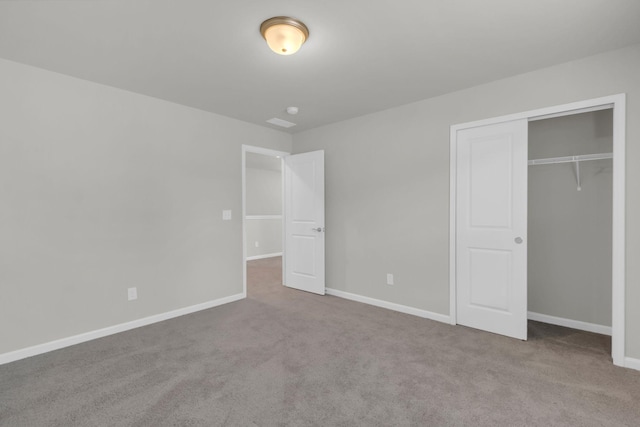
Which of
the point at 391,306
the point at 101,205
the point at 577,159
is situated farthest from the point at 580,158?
the point at 101,205

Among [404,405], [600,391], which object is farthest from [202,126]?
[600,391]

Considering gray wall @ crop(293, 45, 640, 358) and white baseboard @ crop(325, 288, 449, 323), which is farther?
white baseboard @ crop(325, 288, 449, 323)

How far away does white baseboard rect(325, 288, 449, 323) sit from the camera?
3.38 m

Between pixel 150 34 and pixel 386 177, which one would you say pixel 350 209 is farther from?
pixel 150 34

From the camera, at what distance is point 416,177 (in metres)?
3.56

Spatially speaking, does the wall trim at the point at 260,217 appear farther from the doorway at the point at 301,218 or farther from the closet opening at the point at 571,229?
the closet opening at the point at 571,229

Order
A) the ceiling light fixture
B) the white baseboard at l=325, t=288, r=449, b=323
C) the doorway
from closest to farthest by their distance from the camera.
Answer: the ceiling light fixture, the white baseboard at l=325, t=288, r=449, b=323, the doorway

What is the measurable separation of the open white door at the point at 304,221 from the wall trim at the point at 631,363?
3.10 metres

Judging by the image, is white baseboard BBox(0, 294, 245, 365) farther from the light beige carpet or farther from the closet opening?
the closet opening

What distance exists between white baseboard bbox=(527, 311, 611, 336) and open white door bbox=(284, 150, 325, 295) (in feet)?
8.55

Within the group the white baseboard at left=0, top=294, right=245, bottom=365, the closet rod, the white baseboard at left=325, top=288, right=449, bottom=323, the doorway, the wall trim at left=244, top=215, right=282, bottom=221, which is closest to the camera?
the white baseboard at left=0, top=294, right=245, bottom=365

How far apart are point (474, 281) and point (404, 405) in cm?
173

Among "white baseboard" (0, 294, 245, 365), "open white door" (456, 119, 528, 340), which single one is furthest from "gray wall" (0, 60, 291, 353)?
"open white door" (456, 119, 528, 340)

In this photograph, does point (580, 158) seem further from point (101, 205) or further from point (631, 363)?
point (101, 205)
